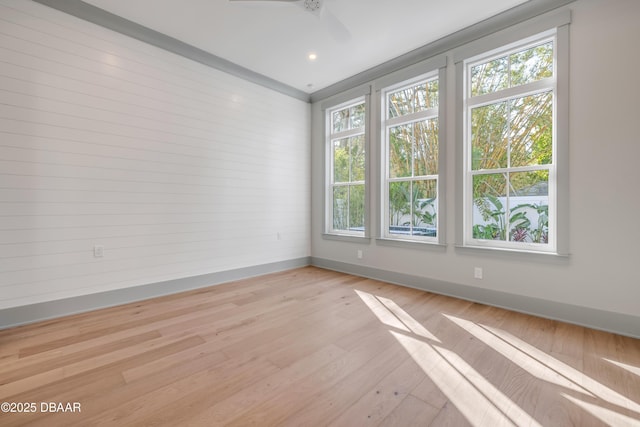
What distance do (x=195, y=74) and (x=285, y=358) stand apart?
356 cm

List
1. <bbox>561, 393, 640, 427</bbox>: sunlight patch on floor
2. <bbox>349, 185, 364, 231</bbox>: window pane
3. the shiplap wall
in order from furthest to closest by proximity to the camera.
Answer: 1. <bbox>349, 185, 364, 231</bbox>: window pane
2. the shiplap wall
3. <bbox>561, 393, 640, 427</bbox>: sunlight patch on floor

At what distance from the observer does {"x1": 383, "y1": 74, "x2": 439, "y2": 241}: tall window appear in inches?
145

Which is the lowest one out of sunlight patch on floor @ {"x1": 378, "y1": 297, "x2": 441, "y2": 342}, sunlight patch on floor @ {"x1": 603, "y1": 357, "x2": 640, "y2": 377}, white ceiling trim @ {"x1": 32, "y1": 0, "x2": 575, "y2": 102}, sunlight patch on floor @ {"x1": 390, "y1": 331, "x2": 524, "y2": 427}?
sunlight patch on floor @ {"x1": 390, "y1": 331, "x2": 524, "y2": 427}

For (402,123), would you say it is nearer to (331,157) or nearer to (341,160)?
(341,160)

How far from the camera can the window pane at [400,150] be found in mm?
3916

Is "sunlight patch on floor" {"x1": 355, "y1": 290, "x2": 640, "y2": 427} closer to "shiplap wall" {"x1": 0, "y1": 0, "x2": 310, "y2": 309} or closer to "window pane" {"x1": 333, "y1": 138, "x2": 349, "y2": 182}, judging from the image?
"shiplap wall" {"x1": 0, "y1": 0, "x2": 310, "y2": 309}

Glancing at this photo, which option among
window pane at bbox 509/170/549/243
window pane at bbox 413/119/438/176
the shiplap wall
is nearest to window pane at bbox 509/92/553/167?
window pane at bbox 509/170/549/243

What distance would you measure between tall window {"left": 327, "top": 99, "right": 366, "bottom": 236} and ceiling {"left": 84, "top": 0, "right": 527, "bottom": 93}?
88 centimetres

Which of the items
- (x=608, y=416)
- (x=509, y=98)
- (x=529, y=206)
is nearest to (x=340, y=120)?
(x=509, y=98)

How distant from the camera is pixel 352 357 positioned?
2029 millimetres

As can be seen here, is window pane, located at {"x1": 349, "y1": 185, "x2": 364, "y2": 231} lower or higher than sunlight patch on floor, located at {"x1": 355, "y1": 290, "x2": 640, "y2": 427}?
higher

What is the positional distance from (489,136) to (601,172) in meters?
1.05

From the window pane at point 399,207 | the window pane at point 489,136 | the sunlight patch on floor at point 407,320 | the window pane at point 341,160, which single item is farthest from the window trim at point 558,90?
the window pane at point 341,160

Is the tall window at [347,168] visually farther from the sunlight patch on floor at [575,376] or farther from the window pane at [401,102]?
the sunlight patch on floor at [575,376]
